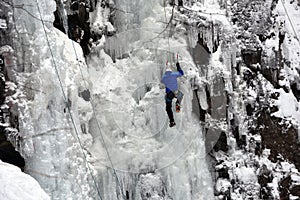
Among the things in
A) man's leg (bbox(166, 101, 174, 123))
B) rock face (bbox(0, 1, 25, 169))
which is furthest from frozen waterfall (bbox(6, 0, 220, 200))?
man's leg (bbox(166, 101, 174, 123))

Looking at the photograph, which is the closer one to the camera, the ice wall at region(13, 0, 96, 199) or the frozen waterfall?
the ice wall at region(13, 0, 96, 199)

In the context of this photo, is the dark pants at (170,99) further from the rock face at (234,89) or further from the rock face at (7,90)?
the rock face at (7,90)

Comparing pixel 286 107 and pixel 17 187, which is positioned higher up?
pixel 17 187

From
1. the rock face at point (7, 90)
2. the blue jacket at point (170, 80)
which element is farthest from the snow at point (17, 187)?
the blue jacket at point (170, 80)

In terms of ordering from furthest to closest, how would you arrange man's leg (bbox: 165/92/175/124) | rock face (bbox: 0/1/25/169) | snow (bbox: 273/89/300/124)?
snow (bbox: 273/89/300/124)
man's leg (bbox: 165/92/175/124)
rock face (bbox: 0/1/25/169)

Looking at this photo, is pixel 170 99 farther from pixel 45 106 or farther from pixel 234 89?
Answer: pixel 234 89

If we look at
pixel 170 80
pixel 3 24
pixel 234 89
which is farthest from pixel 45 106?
pixel 234 89

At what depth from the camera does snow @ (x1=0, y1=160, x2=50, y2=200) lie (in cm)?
363

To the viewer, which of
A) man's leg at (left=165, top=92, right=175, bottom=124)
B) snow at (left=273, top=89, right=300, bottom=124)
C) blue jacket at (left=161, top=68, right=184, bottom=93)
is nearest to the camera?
blue jacket at (left=161, top=68, right=184, bottom=93)

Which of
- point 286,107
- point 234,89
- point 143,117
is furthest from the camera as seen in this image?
point 286,107

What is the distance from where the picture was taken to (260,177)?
848 cm

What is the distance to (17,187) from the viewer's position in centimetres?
373

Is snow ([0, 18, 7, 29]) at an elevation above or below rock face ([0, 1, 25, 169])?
above

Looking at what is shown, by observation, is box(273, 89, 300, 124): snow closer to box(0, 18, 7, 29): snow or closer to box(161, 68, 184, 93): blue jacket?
box(161, 68, 184, 93): blue jacket
